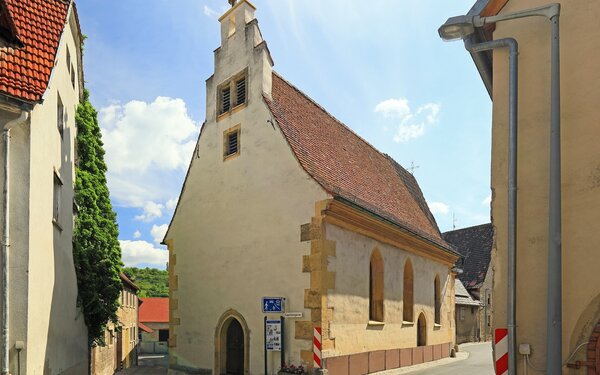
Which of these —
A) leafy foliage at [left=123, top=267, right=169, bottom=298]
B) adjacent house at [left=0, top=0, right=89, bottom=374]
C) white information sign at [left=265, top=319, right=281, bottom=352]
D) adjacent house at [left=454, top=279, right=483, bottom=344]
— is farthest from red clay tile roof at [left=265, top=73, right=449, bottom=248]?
leafy foliage at [left=123, top=267, right=169, bottom=298]

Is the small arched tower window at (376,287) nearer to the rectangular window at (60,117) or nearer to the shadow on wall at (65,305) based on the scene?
the shadow on wall at (65,305)

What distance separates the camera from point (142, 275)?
3871 inches

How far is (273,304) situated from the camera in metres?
12.8

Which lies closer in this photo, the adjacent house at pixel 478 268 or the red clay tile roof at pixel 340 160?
the red clay tile roof at pixel 340 160

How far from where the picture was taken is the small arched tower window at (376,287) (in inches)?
622

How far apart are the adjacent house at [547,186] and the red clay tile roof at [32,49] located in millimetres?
7589

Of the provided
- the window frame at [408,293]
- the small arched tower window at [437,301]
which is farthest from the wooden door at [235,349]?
the small arched tower window at [437,301]

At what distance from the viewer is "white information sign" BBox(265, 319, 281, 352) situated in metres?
12.9

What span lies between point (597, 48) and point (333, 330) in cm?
890

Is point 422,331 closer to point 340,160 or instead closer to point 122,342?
point 340,160

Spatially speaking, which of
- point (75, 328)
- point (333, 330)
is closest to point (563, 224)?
point (333, 330)

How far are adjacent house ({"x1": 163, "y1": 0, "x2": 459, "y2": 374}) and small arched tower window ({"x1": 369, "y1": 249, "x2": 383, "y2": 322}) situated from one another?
0.04 meters

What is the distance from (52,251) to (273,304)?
5240 millimetres

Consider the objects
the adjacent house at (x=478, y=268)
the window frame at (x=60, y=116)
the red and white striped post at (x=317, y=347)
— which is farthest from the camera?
the adjacent house at (x=478, y=268)
